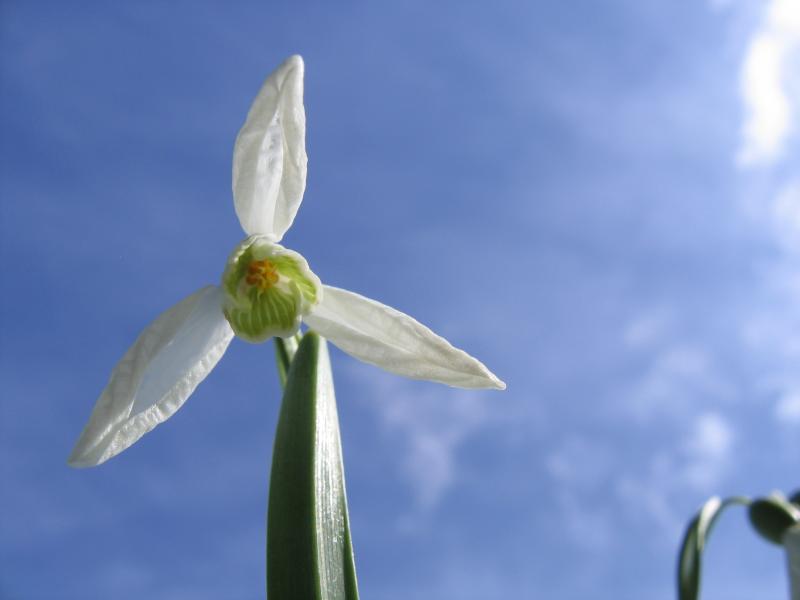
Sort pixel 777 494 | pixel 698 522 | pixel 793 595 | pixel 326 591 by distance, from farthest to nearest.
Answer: pixel 777 494 → pixel 698 522 → pixel 793 595 → pixel 326 591

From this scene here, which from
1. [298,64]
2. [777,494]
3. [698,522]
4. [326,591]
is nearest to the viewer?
[326,591]

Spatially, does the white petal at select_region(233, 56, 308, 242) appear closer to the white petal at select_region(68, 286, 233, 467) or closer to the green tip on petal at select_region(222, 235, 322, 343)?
the green tip on petal at select_region(222, 235, 322, 343)

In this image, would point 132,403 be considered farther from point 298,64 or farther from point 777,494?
point 777,494

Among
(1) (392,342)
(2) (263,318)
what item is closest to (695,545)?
(1) (392,342)

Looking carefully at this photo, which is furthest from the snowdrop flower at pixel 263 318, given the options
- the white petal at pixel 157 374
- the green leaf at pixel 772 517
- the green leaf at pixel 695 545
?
the green leaf at pixel 772 517

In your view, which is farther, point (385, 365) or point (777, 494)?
point (777, 494)

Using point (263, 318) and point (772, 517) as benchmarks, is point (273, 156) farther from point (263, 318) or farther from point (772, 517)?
point (772, 517)

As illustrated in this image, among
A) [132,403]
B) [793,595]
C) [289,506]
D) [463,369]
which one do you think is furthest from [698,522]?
[132,403]

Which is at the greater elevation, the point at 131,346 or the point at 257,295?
the point at 257,295
